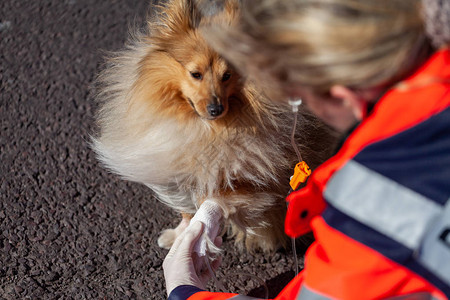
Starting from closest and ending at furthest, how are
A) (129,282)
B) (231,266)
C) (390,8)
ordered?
1. (390,8)
2. (129,282)
3. (231,266)

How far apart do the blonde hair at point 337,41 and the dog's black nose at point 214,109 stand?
914mm

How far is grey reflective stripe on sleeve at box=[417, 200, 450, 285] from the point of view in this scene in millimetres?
1194

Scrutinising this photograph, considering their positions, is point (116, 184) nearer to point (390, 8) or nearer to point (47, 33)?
point (47, 33)

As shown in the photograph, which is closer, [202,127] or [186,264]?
[186,264]

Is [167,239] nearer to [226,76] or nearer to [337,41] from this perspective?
[226,76]

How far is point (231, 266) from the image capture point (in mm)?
2799

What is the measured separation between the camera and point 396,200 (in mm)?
1225

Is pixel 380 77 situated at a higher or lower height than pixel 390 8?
lower

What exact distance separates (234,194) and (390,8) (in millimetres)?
1436

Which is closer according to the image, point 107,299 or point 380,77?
point 380,77

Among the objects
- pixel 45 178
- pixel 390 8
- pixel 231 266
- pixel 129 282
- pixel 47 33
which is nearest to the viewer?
pixel 390 8

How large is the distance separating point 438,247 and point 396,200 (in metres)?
0.14

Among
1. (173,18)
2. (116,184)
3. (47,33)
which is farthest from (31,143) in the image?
(173,18)

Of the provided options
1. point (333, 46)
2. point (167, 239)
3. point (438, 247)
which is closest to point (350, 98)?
point (333, 46)
